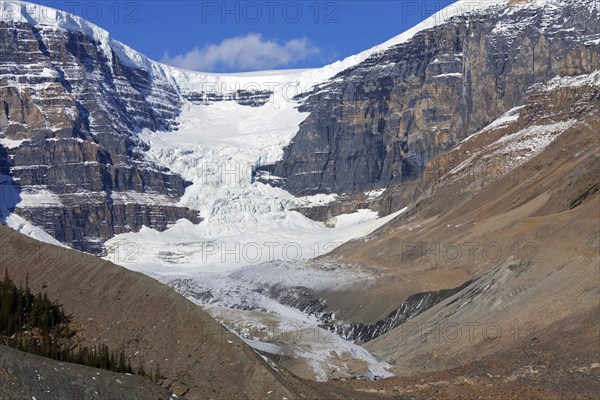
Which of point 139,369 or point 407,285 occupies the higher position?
point 139,369

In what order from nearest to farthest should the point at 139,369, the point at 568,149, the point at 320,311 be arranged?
the point at 139,369 → the point at 320,311 → the point at 568,149

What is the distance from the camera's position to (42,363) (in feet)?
82.6

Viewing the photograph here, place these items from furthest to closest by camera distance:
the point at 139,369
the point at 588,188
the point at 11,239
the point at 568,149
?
the point at 568,149 < the point at 588,188 < the point at 11,239 < the point at 139,369

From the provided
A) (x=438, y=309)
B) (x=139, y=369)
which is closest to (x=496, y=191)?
(x=438, y=309)

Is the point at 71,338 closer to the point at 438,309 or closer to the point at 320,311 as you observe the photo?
the point at 438,309

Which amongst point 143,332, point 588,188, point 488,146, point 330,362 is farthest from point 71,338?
point 488,146

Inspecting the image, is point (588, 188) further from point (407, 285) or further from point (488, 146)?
point (488, 146)

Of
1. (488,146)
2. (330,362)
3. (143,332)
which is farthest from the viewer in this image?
(488,146)

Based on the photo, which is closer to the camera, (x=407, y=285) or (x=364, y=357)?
(x=364, y=357)

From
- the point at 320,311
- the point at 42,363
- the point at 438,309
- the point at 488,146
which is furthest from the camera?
the point at 488,146

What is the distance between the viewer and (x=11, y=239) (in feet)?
143

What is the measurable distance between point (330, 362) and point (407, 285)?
49.7 meters

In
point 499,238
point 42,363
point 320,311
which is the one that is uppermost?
point 42,363

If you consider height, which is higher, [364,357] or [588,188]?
[588,188]
